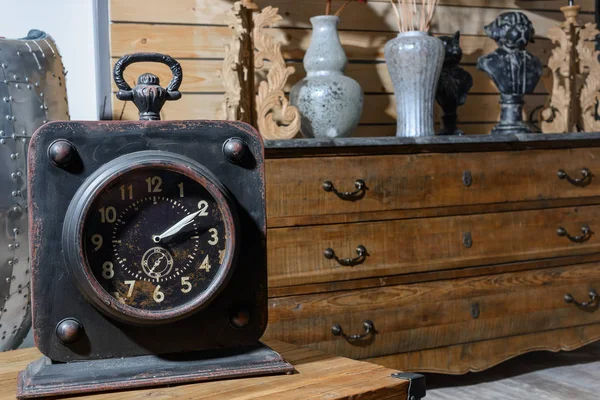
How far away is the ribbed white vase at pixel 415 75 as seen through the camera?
2.40 metres

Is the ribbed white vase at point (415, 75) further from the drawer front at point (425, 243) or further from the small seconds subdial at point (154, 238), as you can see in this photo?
the small seconds subdial at point (154, 238)

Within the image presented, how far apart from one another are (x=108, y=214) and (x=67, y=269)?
0.08 meters

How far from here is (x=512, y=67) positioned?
2.62 meters

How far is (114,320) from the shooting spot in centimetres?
98

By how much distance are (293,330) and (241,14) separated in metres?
0.87

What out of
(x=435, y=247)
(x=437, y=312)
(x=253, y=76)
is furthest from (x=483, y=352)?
(x=253, y=76)

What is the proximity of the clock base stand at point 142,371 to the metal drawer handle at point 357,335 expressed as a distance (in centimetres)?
109

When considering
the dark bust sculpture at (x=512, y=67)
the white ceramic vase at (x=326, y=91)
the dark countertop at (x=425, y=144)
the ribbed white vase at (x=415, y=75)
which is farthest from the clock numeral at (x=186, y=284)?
the dark bust sculpture at (x=512, y=67)

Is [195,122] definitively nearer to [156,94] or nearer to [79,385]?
[156,94]

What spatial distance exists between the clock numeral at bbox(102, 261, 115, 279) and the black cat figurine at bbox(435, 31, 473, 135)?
72.0 inches

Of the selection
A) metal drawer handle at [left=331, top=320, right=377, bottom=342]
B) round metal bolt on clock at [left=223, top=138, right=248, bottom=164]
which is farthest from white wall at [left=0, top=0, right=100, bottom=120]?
round metal bolt on clock at [left=223, top=138, right=248, bottom=164]

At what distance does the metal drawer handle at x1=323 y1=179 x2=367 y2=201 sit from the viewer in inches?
82.6

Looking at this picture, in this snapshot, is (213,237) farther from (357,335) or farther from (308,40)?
(308,40)

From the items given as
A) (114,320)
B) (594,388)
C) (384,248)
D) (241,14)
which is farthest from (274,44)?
(114,320)
